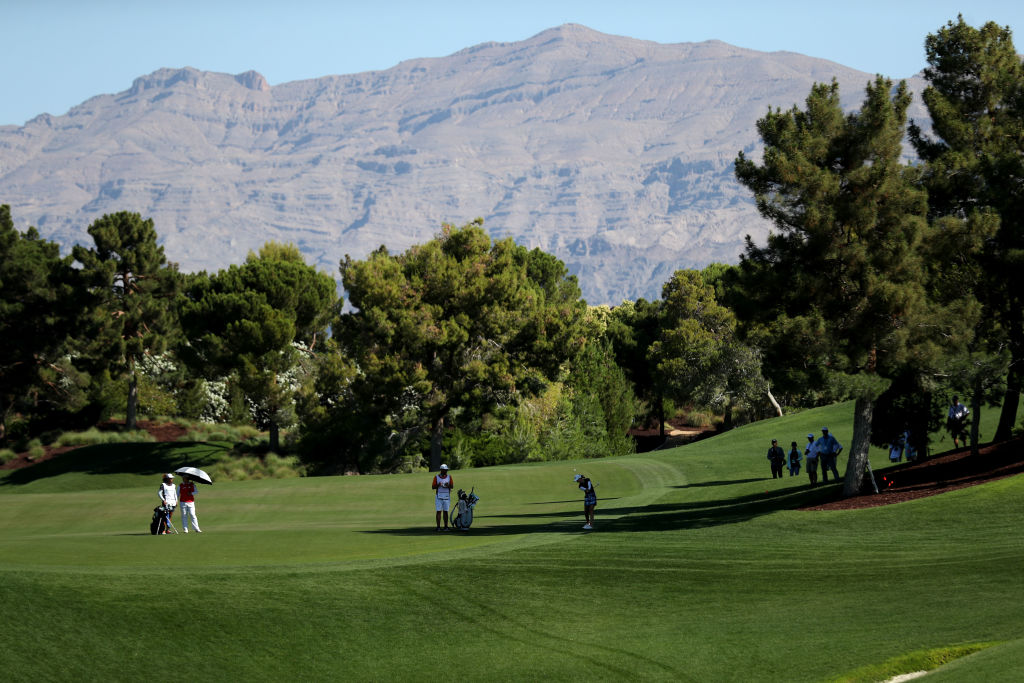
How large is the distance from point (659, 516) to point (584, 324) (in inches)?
1603

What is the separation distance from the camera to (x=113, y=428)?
7688 centimetres

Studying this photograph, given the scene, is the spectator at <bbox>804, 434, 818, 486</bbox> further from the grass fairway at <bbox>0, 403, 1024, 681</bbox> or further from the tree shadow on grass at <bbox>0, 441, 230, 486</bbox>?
the tree shadow on grass at <bbox>0, 441, 230, 486</bbox>

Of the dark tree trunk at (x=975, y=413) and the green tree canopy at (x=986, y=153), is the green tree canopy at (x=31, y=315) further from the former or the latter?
the dark tree trunk at (x=975, y=413)

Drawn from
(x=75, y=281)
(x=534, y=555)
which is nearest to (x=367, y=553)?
(x=534, y=555)

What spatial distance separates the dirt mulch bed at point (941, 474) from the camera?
29.9 meters

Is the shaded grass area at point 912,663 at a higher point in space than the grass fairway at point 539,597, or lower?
lower

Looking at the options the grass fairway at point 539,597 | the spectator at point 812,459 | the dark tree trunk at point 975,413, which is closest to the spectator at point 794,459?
the spectator at point 812,459

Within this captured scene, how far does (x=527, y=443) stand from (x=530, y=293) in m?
8.56

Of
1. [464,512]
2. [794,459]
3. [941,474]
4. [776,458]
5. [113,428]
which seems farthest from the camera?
[113,428]

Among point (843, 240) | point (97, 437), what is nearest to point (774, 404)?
point (97, 437)

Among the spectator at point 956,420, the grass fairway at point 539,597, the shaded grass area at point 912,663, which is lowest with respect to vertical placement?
the shaded grass area at point 912,663

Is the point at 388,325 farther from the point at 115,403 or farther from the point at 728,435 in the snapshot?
the point at 115,403

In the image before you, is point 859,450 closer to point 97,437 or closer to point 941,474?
point 941,474

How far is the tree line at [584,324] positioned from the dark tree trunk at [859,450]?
6cm
